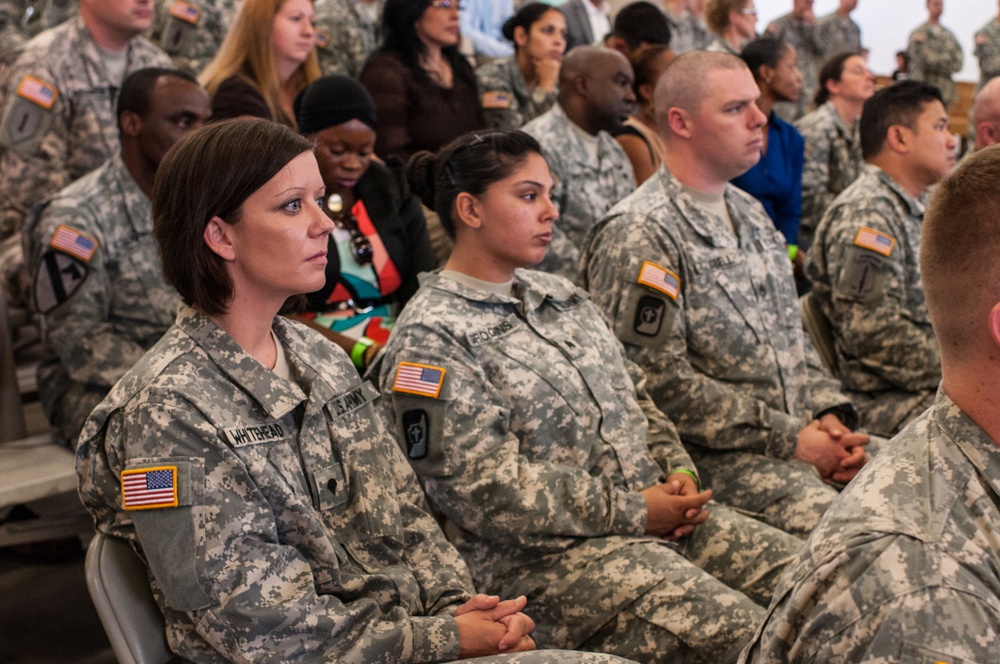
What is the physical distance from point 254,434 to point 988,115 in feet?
10.0

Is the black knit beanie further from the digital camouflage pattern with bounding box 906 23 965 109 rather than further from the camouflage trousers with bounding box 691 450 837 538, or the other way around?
the digital camouflage pattern with bounding box 906 23 965 109

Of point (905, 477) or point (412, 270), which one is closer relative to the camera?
point (905, 477)

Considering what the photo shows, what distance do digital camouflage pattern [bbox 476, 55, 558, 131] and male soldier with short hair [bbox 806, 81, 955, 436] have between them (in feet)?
5.71

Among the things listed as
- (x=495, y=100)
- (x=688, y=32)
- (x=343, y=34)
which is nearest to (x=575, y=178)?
(x=495, y=100)

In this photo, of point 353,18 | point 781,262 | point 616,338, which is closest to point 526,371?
point 616,338

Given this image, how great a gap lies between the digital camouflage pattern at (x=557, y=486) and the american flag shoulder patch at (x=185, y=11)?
294cm

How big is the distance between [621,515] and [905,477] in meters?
0.99

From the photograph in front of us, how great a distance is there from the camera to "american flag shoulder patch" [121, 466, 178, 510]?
4.66ft

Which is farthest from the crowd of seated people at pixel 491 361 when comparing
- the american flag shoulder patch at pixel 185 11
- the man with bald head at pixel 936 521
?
the american flag shoulder patch at pixel 185 11

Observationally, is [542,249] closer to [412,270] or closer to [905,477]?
[412,270]

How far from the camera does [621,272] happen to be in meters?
2.50

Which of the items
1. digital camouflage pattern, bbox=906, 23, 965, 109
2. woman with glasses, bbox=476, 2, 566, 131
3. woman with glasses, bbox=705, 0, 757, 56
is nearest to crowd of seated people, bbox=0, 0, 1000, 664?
woman with glasses, bbox=476, 2, 566, 131

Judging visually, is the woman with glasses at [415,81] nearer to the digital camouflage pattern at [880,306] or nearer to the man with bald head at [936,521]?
the digital camouflage pattern at [880,306]

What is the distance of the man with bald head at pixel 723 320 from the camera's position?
2.42 meters
